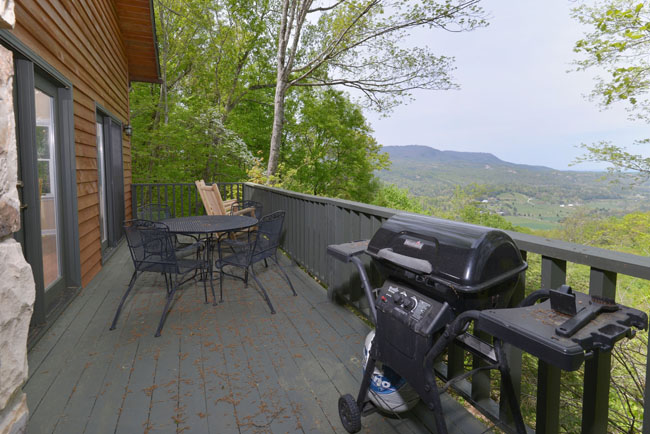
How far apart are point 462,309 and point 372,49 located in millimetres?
11702

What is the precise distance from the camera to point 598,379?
119 cm

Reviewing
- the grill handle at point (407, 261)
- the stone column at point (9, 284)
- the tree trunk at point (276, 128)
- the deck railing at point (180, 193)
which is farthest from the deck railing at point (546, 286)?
the tree trunk at point (276, 128)

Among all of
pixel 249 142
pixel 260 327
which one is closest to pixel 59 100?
pixel 260 327

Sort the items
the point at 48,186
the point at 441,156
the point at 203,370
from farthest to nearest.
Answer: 1. the point at 441,156
2. the point at 48,186
3. the point at 203,370

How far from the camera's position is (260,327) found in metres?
2.82

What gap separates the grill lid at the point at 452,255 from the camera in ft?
3.67

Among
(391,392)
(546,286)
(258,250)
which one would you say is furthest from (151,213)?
(546,286)

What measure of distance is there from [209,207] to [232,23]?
12830 mm

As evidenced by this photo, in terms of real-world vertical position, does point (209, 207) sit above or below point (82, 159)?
below

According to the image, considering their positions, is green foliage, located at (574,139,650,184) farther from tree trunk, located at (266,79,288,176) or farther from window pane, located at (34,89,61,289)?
window pane, located at (34,89,61,289)

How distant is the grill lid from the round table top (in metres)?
2.28

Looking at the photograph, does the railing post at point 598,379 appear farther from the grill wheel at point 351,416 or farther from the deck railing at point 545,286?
the grill wheel at point 351,416

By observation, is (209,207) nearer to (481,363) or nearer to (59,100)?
(59,100)

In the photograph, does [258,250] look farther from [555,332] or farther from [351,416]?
[555,332]
